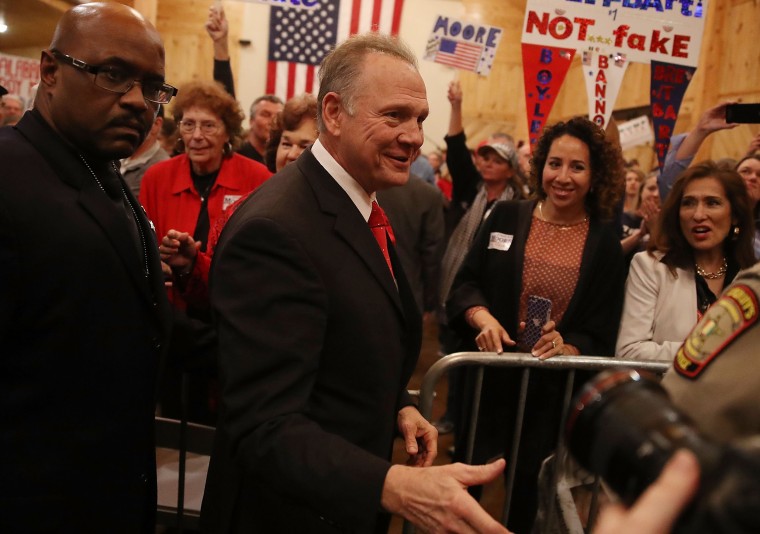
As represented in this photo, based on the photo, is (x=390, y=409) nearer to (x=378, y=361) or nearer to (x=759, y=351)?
(x=378, y=361)

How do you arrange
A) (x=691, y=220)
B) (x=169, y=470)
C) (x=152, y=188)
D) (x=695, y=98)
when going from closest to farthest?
1. (x=691, y=220)
2. (x=169, y=470)
3. (x=152, y=188)
4. (x=695, y=98)

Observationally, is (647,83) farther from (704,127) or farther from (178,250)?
(178,250)

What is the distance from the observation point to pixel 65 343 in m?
1.31

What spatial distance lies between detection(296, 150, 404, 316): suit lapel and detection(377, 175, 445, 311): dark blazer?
7.16 feet

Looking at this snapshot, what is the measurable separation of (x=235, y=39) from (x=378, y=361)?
10807 millimetres

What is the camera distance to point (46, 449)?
4.33 ft

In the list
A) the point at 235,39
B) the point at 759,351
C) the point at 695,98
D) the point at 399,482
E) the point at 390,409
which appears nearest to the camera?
the point at 759,351

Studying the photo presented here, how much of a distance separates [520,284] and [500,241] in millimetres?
210

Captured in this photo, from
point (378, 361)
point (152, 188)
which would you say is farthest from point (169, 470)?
point (378, 361)

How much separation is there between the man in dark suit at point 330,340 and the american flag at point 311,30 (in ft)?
15.6

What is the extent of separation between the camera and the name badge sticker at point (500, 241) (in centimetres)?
A: 272

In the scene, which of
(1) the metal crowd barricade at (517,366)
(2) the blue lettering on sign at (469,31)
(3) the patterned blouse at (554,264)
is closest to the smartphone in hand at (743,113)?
(3) the patterned blouse at (554,264)

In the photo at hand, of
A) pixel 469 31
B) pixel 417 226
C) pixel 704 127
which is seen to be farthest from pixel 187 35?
pixel 704 127

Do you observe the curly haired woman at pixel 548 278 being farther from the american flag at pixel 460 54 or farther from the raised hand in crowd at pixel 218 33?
the american flag at pixel 460 54
